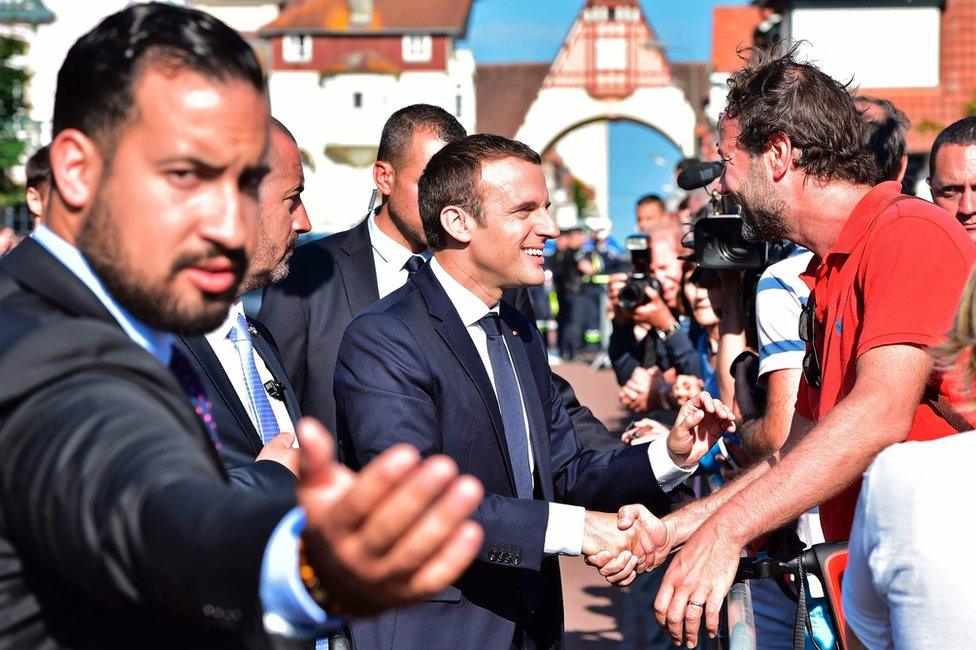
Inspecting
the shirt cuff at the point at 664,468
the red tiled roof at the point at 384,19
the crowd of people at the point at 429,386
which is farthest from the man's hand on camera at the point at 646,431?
the red tiled roof at the point at 384,19

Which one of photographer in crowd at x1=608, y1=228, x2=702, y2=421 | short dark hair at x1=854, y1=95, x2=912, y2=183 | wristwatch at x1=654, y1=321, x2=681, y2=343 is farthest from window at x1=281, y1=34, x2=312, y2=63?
short dark hair at x1=854, y1=95, x2=912, y2=183

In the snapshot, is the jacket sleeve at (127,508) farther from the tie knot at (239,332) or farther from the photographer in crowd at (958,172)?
the photographer in crowd at (958,172)

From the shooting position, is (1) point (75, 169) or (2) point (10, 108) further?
(2) point (10, 108)

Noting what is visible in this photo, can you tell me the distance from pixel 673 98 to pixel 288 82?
21633 millimetres

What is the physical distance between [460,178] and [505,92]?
260 ft

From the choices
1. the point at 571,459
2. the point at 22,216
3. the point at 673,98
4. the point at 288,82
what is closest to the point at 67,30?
the point at 22,216

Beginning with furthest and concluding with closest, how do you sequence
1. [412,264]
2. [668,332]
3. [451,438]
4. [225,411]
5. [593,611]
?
1. [593,611]
2. [668,332]
3. [412,264]
4. [451,438]
5. [225,411]

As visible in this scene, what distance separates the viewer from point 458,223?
4.45 meters

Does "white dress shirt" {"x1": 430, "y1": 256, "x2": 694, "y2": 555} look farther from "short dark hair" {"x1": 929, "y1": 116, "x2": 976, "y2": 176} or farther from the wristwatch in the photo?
the wristwatch

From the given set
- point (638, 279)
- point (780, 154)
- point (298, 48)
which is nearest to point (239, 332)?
point (780, 154)

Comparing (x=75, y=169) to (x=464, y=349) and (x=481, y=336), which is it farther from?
(x=481, y=336)

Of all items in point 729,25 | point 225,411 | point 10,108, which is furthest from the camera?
point 729,25

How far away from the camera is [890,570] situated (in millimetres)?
2357

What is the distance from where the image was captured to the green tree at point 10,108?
1543 inches
